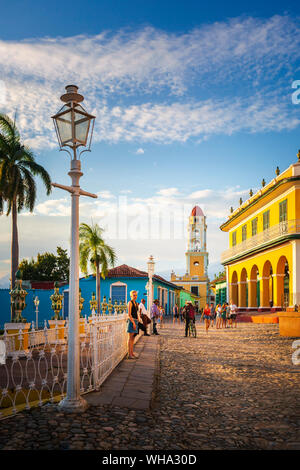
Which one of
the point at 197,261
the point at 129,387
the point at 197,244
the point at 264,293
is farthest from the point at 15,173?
the point at 197,261

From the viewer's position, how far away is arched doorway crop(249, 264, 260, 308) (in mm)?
30922

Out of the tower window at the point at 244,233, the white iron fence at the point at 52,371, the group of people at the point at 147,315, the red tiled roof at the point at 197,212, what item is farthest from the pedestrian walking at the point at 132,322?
the red tiled roof at the point at 197,212

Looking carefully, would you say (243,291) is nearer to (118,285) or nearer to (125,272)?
(125,272)

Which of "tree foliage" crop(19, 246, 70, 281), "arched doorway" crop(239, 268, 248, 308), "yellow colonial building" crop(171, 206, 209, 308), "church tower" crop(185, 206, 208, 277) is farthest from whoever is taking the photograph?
"yellow colonial building" crop(171, 206, 209, 308)

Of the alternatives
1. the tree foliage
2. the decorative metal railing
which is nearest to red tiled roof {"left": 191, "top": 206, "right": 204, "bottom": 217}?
the tree foliage

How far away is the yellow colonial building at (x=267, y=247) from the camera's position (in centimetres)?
2338

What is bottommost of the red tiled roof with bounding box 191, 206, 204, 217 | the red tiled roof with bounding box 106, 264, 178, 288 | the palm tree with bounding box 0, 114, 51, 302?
the red tiled roof with bounding box 106, 264, 178, 288

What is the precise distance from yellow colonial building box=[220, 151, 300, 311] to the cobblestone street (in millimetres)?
15826

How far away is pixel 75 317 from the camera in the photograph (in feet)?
17.9

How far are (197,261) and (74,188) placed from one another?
67.3m

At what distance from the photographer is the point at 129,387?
672 centimetres

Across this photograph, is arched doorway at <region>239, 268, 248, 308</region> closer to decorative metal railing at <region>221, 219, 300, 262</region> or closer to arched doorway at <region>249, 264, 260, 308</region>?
decorative metal railing at <region>221, 219, 300, 262</region>

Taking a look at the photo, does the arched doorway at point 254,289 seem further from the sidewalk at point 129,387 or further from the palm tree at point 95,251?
the sidewalk at point 129,387

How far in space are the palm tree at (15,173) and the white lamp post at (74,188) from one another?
18.3m
